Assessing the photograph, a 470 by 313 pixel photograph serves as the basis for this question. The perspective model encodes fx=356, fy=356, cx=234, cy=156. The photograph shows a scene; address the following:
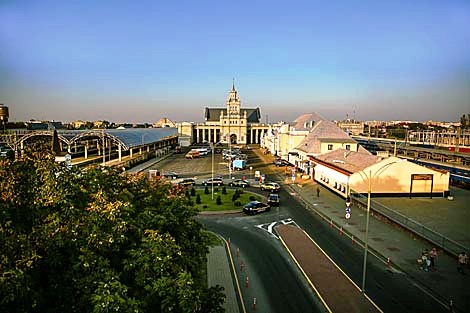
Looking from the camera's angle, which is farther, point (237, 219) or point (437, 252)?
point (237, 219)

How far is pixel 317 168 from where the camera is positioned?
4981 centimetres

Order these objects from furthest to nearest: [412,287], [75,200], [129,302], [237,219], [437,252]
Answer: [237,219], [437,252], [412,287], [75,200], [129,302]

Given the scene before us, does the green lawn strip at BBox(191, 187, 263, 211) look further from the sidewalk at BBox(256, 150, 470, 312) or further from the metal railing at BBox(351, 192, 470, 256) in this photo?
the metal railing at BBox(351, 192, 470, 256)

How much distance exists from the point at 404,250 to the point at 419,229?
387cm

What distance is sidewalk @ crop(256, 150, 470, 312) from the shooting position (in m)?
17.4

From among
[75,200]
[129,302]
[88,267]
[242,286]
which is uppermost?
[75,200]

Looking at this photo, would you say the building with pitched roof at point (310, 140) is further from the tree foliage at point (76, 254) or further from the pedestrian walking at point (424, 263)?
the tree foliage at point (76, 254)

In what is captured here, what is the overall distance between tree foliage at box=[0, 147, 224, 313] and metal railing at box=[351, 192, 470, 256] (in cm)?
1773

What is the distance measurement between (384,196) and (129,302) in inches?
1330

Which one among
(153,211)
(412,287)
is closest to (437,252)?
(412,287)

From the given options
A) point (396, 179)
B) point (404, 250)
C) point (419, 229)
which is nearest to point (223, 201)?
point (396, 179)

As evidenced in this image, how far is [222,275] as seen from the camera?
1952 centimetres

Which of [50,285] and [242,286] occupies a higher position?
[50,285]

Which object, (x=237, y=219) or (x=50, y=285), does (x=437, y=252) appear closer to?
(x=237, y=219)
